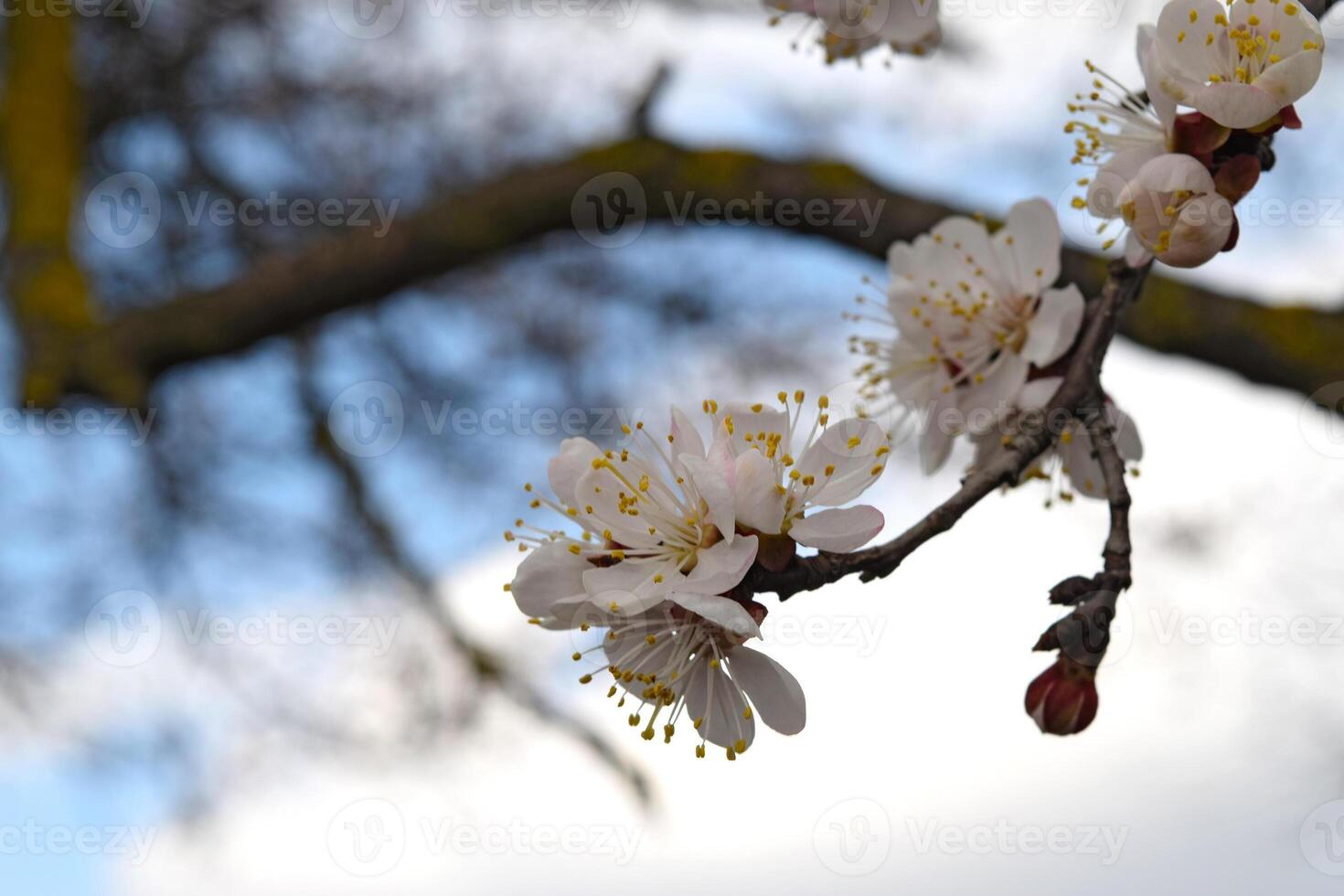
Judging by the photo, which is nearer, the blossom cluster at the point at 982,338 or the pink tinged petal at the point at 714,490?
the pink tinged petal at the point at 714,490

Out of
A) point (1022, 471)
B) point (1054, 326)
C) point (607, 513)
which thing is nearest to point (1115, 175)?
point (1054, 326)

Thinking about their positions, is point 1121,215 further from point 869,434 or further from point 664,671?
point 664,671

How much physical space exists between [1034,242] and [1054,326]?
15cm

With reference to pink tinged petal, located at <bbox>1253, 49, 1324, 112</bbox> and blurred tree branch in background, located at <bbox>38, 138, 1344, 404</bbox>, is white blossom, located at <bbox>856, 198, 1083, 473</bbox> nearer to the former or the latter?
pink tinged petal, located at <bbox>1253, 49, 1324, 112</bbox>

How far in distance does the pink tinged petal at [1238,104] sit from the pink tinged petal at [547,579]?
0.68m

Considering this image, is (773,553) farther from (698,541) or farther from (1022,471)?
(1022,471)

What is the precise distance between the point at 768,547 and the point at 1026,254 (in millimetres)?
611

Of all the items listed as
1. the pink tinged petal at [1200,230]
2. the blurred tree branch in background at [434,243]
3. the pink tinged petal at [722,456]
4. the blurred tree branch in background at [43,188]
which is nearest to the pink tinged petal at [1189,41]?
the pink tinged petal at [1200,230]

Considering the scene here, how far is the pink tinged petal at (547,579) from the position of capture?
0.97 meters

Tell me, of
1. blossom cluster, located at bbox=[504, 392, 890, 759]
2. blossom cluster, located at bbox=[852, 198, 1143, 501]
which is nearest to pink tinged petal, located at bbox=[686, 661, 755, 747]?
blossom cluster, located at bbox=[504, 392, 890, 759]

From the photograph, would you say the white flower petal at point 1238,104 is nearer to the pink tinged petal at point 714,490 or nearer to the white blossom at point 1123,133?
the white blossom at point 1123,133

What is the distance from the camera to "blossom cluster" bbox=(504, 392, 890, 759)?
0.94 meters

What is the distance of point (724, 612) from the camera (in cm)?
86

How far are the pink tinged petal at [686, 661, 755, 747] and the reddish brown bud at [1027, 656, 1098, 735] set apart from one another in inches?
9.9
